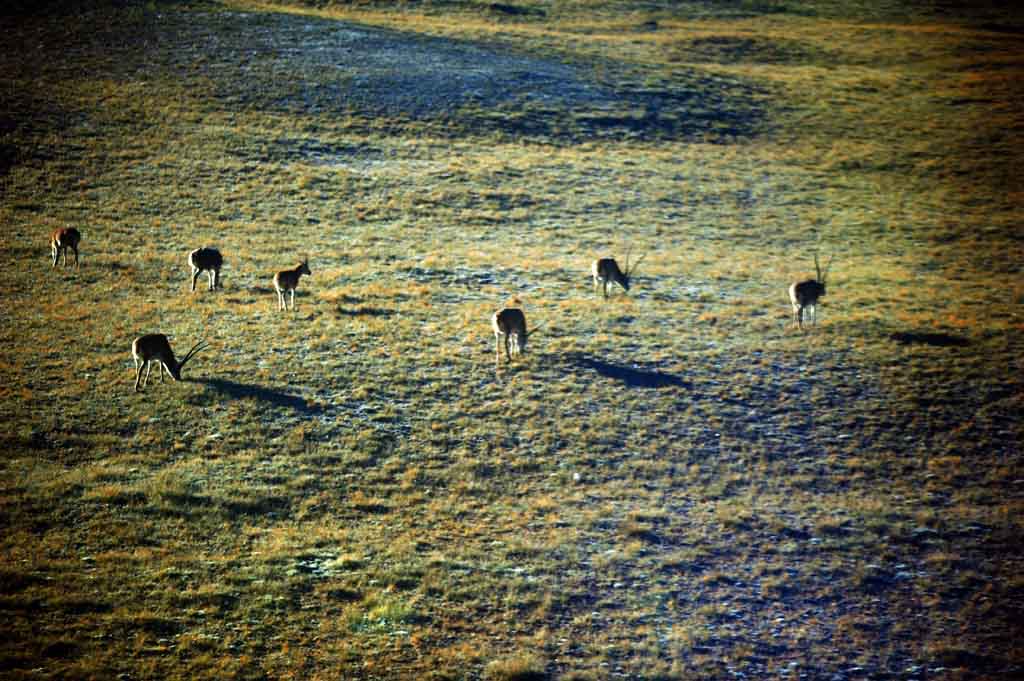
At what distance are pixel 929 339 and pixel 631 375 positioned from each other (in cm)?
960

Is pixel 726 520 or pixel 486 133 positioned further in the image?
pixel 486 133

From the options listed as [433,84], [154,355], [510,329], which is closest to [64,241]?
[154,355]

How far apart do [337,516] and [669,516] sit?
6.61 m

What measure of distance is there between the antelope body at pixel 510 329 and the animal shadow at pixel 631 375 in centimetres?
151

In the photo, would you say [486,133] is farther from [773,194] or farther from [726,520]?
[726,520]

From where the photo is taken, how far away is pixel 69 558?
1519 centimetres

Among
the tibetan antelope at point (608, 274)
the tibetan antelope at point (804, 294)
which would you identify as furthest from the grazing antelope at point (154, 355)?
the tibetan antelope at point (804, 294)

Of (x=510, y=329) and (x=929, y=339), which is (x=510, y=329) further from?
(x=929, y=339)

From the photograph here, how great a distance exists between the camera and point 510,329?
2362 cm

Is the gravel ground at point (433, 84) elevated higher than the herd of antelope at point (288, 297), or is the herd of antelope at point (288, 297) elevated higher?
the gravel ground at point (433, 84)

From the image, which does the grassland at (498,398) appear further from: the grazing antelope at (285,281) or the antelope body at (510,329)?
the grazing antelope at (285,281)

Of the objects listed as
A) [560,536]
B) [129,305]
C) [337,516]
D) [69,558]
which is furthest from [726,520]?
[129,305]

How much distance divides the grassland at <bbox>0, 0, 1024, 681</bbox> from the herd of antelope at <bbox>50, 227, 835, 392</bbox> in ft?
2.01

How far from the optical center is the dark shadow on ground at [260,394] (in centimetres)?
2105
